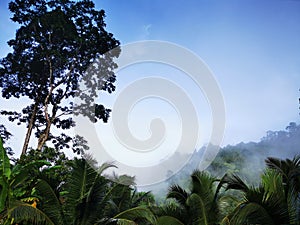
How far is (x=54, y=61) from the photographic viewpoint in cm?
1894

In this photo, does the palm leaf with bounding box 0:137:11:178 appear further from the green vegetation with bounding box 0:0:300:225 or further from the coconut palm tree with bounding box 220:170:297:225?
the coconut palm tree with bounding box 220:170:297:225

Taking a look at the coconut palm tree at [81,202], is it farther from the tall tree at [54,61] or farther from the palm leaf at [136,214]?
the tall tree at [54,61]

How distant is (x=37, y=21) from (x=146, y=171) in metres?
A: 9.94

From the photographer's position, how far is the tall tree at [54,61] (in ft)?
60.5

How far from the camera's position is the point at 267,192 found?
7434mm

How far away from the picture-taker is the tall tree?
60.5 feet

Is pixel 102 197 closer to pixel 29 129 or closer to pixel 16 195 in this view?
pixel 16 195

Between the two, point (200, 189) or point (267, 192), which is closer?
point (267, 192)

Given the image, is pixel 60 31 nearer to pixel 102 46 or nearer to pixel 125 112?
pixel 102 46

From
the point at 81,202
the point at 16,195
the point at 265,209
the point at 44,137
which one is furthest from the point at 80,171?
the point at 44,137

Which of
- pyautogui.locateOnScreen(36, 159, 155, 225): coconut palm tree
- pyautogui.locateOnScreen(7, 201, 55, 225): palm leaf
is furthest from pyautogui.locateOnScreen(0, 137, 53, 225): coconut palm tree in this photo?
pyautogui.locateOnScreen(36, 159, 155, 225): coconut palm tree

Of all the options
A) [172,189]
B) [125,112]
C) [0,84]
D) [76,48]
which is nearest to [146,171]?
[172,189]

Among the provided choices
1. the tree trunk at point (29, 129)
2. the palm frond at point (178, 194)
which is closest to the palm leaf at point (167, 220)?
the palm frond at point (178, 194)

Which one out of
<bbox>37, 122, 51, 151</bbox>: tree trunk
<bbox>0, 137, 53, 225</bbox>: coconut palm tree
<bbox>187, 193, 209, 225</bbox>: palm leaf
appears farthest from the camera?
<bbox>37, 122, 51, 151</bbox>: tree trunk
